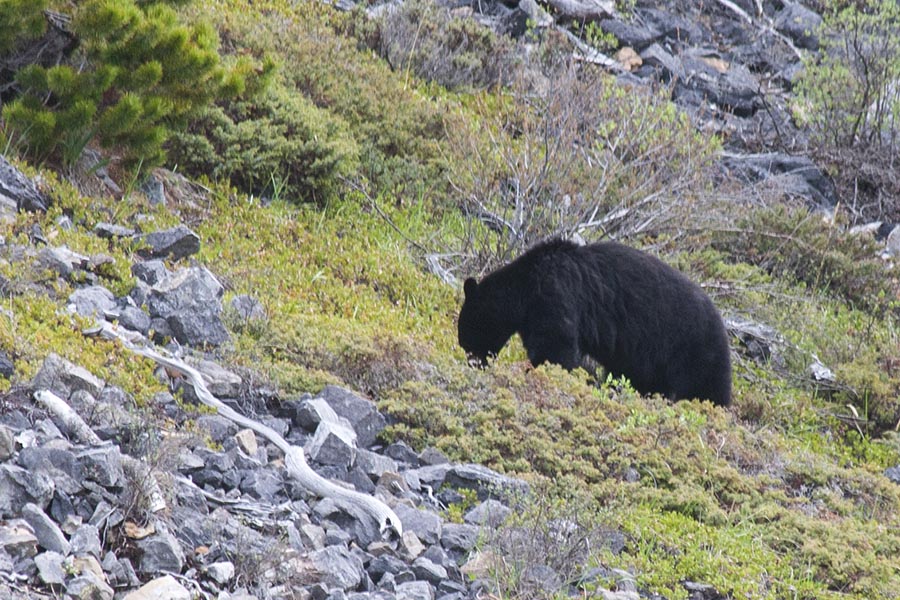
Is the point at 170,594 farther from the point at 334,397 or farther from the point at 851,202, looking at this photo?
the point at 851,202

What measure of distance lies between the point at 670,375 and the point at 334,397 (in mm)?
3557

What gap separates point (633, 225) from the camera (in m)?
11.8

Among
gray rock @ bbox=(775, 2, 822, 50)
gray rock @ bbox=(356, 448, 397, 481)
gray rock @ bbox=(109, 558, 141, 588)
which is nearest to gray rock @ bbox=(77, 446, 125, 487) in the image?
gray rock @ bbox=(109, 558, 141, 588)

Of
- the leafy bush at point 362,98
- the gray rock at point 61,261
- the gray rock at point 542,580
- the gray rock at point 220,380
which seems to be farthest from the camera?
the leafy bush at point 362,98

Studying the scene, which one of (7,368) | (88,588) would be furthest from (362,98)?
(88,588)

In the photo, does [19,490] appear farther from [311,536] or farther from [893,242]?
[893,242]

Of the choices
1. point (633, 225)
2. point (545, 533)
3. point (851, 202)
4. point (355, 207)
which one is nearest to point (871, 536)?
point (545, 533)

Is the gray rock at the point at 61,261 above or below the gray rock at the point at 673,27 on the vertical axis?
below

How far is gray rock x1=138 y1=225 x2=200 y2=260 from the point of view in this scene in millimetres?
8914

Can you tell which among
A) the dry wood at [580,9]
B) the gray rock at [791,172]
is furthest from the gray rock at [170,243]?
the dry wood at [580,9]

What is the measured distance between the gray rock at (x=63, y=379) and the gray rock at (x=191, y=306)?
1.34 meters

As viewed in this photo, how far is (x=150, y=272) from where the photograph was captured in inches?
323

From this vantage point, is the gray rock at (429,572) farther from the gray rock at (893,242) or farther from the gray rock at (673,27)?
the gray rock at (673,27)

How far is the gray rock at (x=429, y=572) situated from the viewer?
5059mm
